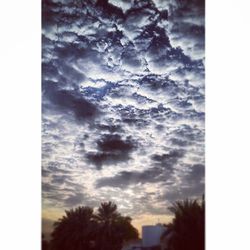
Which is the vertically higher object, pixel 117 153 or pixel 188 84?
pixel 188 84

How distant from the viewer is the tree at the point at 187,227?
2.10 metres

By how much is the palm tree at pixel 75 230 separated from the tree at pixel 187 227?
0.45m

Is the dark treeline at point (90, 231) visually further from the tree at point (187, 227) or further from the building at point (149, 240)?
the tree at point (187, 227)

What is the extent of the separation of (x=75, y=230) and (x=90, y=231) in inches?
3.5

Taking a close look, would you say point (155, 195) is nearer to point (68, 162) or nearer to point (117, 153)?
point (117, 153)

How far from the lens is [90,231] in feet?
6.83

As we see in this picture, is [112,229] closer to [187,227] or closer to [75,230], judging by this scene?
[75,230]

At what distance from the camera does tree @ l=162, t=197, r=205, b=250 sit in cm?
210
